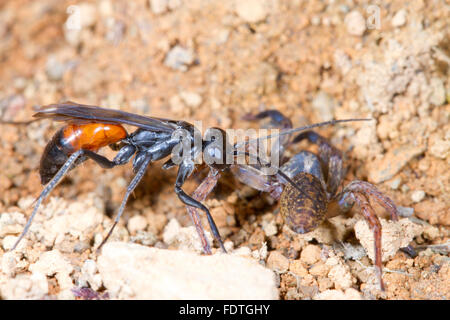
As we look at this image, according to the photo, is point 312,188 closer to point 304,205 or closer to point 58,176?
point 304,205

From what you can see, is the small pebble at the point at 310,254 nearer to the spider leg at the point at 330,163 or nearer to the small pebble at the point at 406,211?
the spider leg at the point at 330,163

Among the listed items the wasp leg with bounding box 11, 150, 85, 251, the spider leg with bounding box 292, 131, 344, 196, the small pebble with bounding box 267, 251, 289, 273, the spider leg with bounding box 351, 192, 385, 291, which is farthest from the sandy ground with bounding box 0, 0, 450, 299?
the wasp leg with bounding box 11, 150, 85, 251

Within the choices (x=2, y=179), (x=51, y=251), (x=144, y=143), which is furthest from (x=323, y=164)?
(x=2, y=179)

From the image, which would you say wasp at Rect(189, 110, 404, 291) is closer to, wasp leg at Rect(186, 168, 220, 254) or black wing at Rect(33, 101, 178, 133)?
wasp leg at Rect(186, 168, 220, 254)

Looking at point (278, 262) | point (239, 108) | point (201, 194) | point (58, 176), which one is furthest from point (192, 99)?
point (278, 262)

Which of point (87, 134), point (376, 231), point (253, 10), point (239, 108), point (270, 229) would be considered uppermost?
point (253, 10)

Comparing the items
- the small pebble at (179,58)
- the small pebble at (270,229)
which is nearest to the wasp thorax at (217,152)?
the small pebble at (270,229)
